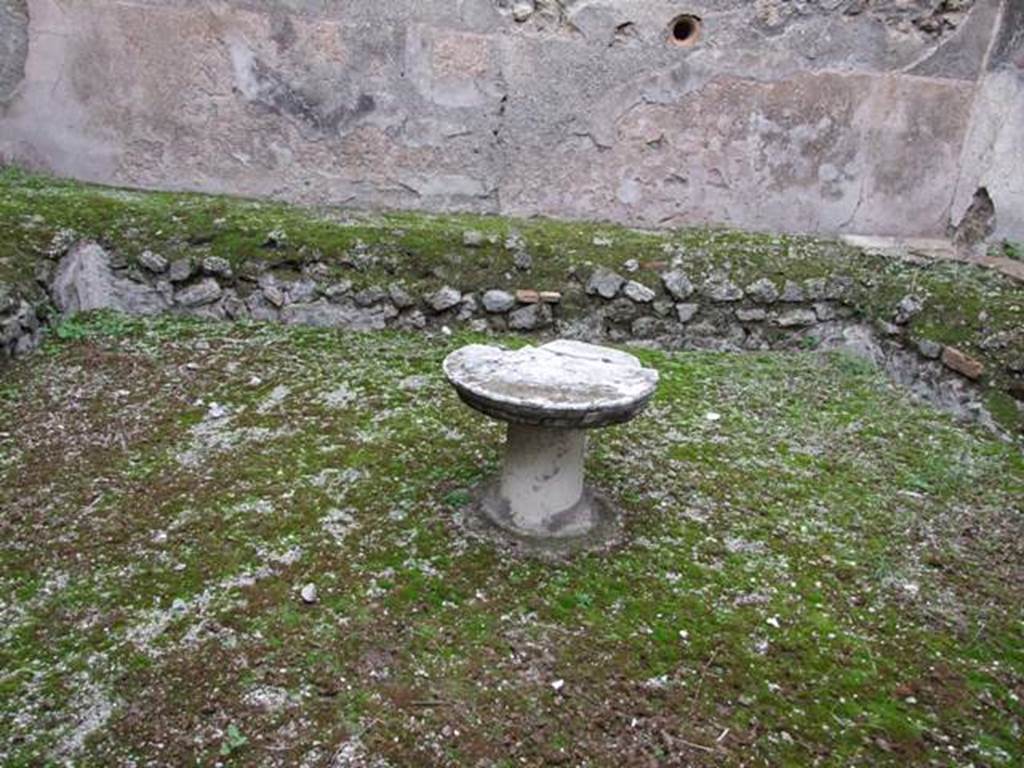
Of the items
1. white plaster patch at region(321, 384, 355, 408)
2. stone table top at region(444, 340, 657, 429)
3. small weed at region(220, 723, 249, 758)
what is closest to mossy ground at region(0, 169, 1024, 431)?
white plaster patch at region(321, 384, 355, 408)

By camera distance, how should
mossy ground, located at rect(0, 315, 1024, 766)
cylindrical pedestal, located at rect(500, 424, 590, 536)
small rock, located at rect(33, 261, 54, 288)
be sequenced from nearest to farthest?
mossy ground, located at rect(0, 315, 1024, 766) < cylindrical pedestal, located at rect(500, 424, 590, 536) < small rock, located at rect(33, 261, 54, 288)

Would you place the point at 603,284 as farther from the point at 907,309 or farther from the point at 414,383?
the point at 907,309

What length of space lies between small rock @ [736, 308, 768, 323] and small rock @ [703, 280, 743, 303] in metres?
0.11

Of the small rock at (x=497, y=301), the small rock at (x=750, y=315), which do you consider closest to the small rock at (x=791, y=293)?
the small rock at (x=750, y=315)

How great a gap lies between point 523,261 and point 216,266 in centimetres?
184

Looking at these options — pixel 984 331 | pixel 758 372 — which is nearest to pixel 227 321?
pixel 758 372

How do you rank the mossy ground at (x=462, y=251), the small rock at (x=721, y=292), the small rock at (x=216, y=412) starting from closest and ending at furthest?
the small rock at (x=216, y=412)
the mossy ground at (x=462, y=251)
the small rock at (x=721, y=292)

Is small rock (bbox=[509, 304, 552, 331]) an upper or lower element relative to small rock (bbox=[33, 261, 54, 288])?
lower

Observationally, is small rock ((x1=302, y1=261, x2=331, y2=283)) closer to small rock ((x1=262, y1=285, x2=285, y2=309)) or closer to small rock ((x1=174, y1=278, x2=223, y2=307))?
small rock ((x1=262, y1=285, x2=285, y2=309))

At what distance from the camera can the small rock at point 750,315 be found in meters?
5.08

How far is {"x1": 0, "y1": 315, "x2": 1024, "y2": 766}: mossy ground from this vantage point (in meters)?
2.12

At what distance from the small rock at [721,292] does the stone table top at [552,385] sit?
199 centimetres

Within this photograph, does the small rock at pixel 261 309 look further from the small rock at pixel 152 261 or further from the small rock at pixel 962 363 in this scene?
the small rock at pixel 962 363

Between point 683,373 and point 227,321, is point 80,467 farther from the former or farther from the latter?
point 683,373
